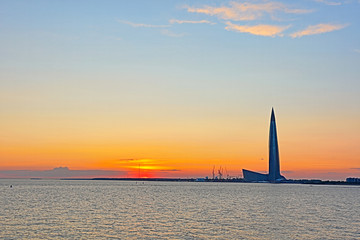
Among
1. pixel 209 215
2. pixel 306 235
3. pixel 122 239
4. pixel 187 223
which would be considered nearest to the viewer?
pixel 122 239

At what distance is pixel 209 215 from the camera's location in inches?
3226

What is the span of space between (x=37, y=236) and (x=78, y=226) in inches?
391

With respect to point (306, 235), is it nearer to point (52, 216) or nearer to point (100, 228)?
point (100, 228)

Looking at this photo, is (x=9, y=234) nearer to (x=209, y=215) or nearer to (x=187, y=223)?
(x=187, y=223)

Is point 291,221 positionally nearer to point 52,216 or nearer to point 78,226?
point 78,226

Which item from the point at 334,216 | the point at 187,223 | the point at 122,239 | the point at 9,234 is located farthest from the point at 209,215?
the point at 9,234

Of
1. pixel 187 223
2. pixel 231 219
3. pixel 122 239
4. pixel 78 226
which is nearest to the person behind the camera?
pixel 122 239

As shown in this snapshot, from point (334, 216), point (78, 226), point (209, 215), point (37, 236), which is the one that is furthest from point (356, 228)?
point (37, 236)

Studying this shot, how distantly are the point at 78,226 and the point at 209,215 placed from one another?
27.6m

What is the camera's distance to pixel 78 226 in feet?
209

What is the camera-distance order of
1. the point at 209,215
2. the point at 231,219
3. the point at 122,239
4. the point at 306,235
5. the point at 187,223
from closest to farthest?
the point at 122,239, the point at 306,235, the point at 187,223, the point at 231,219, the point at 209,215

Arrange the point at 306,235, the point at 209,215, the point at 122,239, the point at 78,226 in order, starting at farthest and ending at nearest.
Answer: the point at 209,215 < the point at 78,226 < the point at 306,235 < the point at 122,239

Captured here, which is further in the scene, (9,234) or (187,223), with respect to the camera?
(187,223)

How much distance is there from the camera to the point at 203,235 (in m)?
56.2
